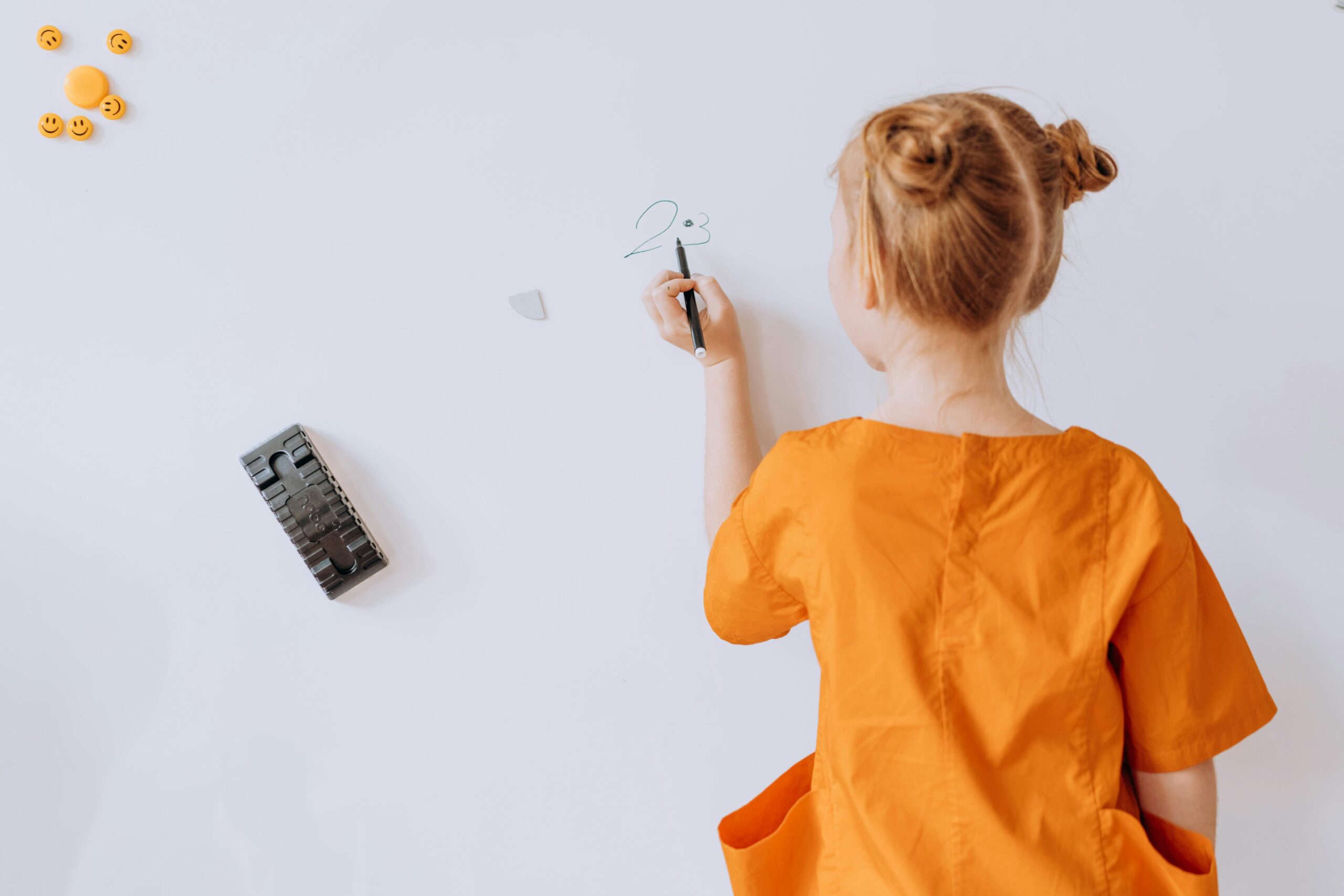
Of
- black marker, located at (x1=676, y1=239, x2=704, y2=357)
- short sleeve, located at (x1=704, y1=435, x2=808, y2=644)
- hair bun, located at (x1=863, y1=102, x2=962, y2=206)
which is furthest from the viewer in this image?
black marker, located at (x1=676, y1=239, x2=704, y2=357)

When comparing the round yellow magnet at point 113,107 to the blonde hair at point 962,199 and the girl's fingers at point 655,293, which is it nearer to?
the girl's fingers at point 655,293

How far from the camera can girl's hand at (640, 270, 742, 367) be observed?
669mm

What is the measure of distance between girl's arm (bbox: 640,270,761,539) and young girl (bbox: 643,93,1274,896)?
Result: 0.13 metres

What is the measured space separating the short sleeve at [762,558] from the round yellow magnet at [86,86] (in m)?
0.63

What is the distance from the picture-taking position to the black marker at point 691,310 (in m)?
0.64

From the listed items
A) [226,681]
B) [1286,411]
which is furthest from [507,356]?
[1286,411]

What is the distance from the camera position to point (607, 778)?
78 centimetres

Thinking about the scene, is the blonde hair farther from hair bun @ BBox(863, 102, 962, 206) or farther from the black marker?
the black marker

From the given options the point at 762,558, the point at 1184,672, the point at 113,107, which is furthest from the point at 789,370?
the point at 113,107

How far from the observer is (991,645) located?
0.49 m

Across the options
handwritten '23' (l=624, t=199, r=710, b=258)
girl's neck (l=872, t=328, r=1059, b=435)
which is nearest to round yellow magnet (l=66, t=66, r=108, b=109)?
handwritten '23' (l=624, t=199, r=710, b=258)

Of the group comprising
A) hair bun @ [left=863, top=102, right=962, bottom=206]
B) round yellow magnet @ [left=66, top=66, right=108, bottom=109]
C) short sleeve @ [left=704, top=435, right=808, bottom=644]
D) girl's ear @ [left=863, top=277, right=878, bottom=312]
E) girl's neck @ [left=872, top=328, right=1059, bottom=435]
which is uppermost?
round yellow magnet @ [left=66, top=66, right=108, bottom=109]

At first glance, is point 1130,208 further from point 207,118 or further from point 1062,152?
point 207,118

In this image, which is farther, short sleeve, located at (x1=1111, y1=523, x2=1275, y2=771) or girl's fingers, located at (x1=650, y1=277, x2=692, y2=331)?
girl's fingers, located at (x1=650, y1=277, x2=692, y2=331)
